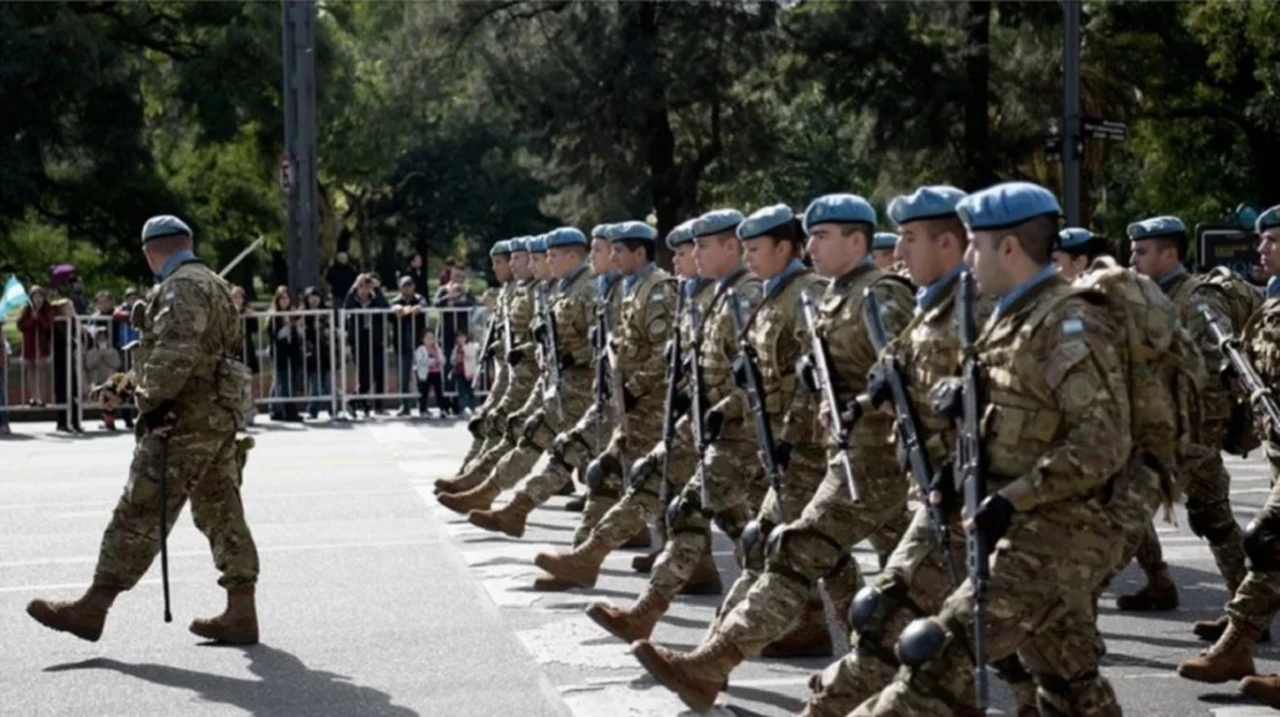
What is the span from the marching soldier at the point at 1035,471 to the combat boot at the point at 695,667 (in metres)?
1.63

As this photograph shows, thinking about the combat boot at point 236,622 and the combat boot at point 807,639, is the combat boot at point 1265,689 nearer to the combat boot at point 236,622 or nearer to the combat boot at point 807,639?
the combat boot at point 807,639

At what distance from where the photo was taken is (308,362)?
2500 centimetres

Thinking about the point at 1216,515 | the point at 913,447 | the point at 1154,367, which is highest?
the point at 1154,367

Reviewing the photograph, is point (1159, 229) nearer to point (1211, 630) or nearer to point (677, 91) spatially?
point (1211, 630)

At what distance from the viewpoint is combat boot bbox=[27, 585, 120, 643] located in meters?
9.60

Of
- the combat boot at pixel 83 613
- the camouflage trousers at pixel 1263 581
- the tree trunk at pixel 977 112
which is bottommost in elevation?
the combat boot at pixel 83 613

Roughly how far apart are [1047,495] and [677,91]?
3092 cm

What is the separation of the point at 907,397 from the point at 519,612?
176 inches

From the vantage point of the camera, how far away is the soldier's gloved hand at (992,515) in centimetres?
575

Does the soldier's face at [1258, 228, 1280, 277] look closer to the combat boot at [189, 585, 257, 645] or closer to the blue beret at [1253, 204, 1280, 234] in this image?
the blue beret at [1253, 204, 1280, 234]

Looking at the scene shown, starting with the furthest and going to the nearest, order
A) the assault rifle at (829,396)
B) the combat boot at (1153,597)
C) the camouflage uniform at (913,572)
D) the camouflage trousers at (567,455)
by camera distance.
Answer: the camouflage trousers at (567,455) < the combat boot at (1153,597) < the assault rifle at (829,396) < the camouflage uniform at (913,572)

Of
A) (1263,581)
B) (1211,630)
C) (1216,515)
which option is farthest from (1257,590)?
(1216,515)

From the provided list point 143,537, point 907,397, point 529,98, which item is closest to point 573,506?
point 143,537

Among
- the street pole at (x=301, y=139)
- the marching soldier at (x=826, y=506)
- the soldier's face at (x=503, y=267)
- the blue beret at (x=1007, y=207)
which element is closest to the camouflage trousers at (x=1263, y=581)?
the marching soldier at (x=826, y=506)
